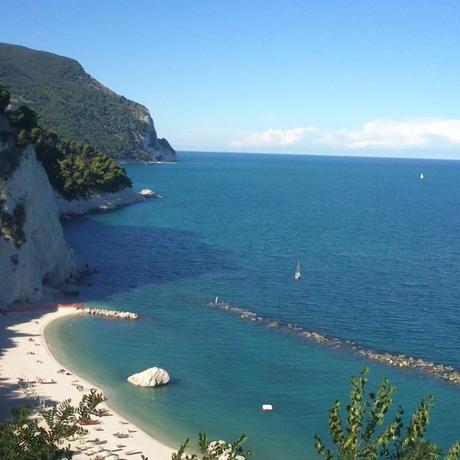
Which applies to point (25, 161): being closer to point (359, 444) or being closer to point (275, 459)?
point (275, 459)

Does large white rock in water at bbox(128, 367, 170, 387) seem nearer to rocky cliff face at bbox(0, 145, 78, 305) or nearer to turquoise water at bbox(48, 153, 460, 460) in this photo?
turquoise water at bbox(48, 153, 460, 460)

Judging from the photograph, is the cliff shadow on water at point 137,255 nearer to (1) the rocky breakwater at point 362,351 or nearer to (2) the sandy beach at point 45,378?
(2) the sandy beach at point 45,378

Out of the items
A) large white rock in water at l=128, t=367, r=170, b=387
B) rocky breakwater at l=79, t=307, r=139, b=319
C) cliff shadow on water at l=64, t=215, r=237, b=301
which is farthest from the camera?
cliff shadow on water at l=64, t=215, r=237, b=301

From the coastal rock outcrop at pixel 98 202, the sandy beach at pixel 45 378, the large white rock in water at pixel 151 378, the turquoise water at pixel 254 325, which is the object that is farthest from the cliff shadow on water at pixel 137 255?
the large white rock in water at pixel 151 378

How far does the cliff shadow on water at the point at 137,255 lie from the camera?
7169 centimetres

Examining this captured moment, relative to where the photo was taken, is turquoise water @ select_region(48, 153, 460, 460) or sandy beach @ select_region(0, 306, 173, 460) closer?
sandy beach @ select_region(0, 306, 173, 460)

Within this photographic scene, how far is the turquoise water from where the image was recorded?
39031 millimetres

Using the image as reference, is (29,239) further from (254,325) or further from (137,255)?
(137,255)

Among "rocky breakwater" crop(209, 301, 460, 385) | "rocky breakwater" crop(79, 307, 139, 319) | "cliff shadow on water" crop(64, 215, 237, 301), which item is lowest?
"rocky breakwater" crop(209, 301, 460, 385)

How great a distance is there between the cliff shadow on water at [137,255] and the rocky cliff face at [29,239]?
5768 mm

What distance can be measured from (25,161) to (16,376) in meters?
29.3

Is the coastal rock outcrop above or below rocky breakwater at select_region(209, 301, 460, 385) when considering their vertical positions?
above

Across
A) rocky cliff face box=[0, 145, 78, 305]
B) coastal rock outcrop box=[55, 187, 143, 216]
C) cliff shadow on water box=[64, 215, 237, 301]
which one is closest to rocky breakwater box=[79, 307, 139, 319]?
cliff shadow on water box=[64, 215, 237, 301]

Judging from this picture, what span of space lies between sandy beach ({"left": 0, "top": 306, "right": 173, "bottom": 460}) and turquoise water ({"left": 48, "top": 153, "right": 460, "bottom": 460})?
1.68 metres
